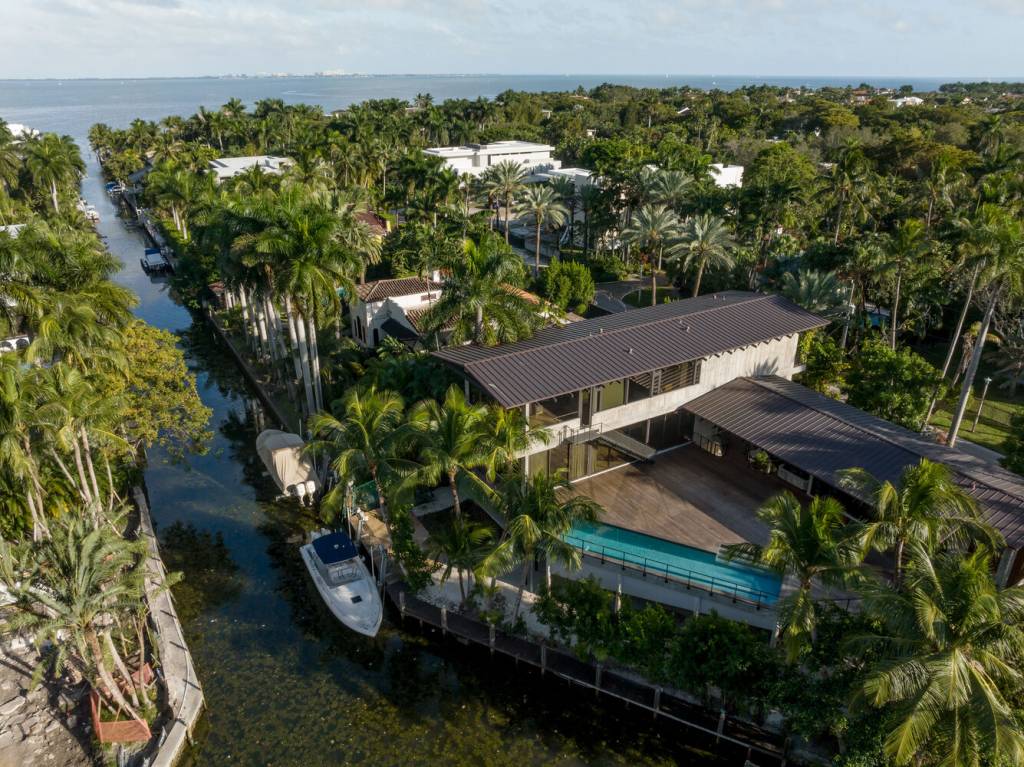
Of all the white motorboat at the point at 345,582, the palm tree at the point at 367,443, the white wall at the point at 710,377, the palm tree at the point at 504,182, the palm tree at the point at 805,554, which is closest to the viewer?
the palm tree at the point at 805,554

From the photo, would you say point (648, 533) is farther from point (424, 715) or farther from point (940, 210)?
point (940, 210)

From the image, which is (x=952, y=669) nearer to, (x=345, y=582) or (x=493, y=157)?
(x=345, y=582)

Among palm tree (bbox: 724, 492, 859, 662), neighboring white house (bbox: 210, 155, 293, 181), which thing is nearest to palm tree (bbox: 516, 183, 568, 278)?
palm tree (bbox: 724, 492, 859, 662)

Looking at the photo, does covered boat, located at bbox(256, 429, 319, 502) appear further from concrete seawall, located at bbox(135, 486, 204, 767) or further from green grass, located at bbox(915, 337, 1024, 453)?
green grass, located at bbox(915, 337, 1024, 453)

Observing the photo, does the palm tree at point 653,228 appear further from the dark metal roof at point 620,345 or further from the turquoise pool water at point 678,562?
the turquoise pool water at point 678,562

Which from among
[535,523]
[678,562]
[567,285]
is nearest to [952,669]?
[678,562]

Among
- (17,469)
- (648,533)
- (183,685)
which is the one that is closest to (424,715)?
(183,685)

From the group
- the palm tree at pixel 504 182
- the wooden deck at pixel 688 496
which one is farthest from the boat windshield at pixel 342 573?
the palm tree at pixel 504 182
